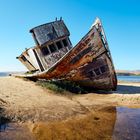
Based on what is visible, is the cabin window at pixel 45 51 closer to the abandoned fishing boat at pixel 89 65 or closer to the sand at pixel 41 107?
the abandoned fishing boat at pixel 89 65

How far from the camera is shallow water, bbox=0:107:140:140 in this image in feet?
21.4

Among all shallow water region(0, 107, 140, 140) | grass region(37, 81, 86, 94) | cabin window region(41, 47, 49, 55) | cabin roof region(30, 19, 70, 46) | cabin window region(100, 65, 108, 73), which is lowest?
shallow water region(0, 107, 140, 140)

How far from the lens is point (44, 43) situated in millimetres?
16609

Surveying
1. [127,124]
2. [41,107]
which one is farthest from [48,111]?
[127,124]

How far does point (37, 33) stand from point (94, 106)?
7.90 metres

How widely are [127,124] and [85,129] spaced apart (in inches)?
55.0

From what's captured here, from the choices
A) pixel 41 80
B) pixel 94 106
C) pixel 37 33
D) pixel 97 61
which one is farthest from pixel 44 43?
pixel 94 106

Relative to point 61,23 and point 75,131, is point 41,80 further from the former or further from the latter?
point 75,131

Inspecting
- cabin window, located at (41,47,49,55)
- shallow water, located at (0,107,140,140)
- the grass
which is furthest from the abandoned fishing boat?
shallow water, located at (0,107,140,140)

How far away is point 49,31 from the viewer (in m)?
17.2

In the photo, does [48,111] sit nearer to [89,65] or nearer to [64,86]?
[64,86]

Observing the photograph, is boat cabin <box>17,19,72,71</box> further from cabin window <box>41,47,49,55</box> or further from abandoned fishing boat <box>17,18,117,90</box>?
abandoned fishing boat <box>17,18,117,90</box>

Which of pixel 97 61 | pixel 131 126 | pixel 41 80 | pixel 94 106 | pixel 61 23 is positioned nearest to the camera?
pixel 131 126

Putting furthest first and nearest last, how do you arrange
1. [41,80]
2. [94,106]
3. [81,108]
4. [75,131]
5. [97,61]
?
1. [41,80]
2. [97,61]
3. [94,106]
4. [81,108]
5. [75,131]
